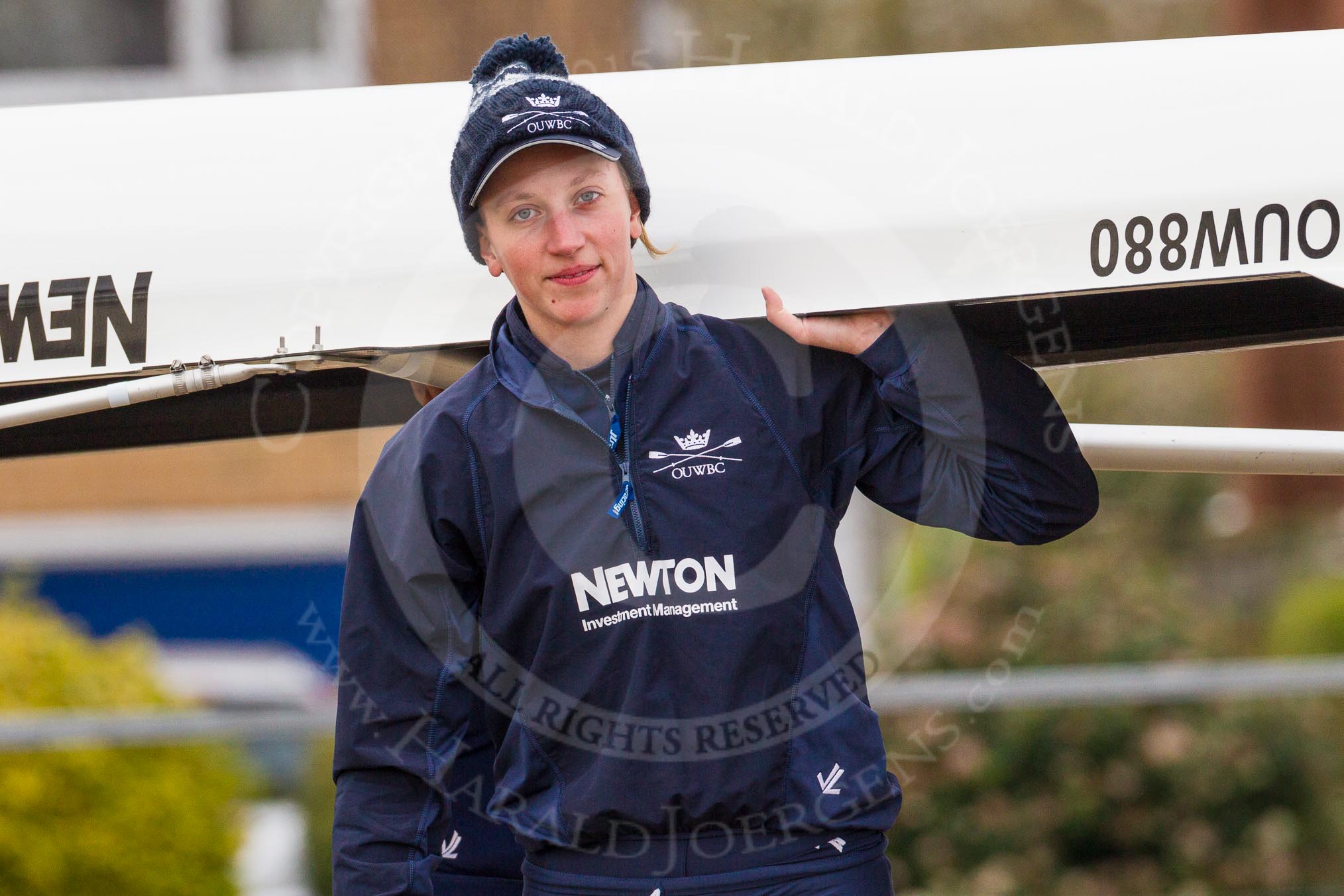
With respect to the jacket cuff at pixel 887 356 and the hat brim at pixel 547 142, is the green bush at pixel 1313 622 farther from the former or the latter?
the hat brim at pixel 547 142

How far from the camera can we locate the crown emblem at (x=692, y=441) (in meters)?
2.21

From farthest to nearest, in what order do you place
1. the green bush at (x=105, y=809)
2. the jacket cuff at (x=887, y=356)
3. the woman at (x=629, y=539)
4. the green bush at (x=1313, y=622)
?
the green bush at (x=1313, y=622) → the green bush at (x=105, y=809) → the jacket cuff at (x=887, y=356) → the woman at (x=629, y=539)

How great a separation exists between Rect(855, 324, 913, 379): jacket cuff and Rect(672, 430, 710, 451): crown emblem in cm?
27

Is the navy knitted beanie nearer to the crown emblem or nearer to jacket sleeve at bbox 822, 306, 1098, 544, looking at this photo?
the crown emblem

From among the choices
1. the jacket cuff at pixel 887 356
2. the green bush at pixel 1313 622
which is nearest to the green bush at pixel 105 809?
the jacket cuff at pixel 887 356

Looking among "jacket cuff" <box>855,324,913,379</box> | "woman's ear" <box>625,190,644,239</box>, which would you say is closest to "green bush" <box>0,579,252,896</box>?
"woman's ear" <box>625,190,644,239</box>

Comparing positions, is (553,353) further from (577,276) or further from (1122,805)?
(1122,805)


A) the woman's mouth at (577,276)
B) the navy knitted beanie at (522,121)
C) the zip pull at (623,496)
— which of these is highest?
the navy knitted beanie at (522,121)

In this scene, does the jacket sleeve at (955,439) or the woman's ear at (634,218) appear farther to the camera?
the woman's ear at (634,218)

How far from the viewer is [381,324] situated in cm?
239

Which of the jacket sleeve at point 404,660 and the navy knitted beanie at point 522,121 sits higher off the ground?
the navy knitted beanie at point 522,121

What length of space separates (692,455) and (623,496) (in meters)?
0.12

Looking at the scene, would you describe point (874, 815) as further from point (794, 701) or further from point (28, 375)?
point (28, 375)

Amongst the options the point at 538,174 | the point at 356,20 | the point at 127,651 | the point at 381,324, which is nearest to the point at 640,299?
the point at 538,174
